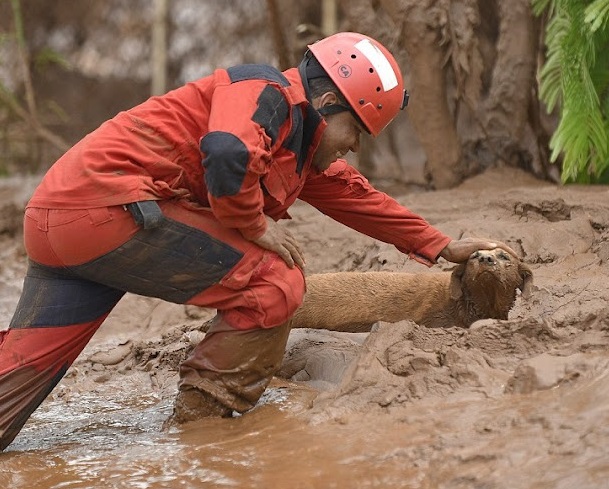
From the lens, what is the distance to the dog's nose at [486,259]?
409 centimetres

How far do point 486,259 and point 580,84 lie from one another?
2.59 meters

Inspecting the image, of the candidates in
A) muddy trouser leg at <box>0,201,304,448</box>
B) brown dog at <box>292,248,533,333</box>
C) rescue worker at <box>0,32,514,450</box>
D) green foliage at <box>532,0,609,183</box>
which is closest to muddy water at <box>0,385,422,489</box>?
rescue worker at <box>0,32,514,450</box>

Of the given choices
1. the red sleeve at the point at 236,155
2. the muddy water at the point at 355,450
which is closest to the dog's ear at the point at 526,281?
the muddy water at the point at 355,450

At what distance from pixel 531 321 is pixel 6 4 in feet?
33.3

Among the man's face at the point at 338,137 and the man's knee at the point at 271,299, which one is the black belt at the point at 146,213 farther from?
the man's face at the point at 338,137

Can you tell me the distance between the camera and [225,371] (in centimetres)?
368

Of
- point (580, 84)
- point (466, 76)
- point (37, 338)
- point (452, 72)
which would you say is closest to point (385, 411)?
point (37, 338)

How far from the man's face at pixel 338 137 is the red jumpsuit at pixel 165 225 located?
59mm

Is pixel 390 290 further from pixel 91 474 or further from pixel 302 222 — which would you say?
pixel 302 222

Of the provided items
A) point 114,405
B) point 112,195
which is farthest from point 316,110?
point 114,405

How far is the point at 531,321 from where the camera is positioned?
371cm

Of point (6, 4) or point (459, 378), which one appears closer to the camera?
point (459, 378)

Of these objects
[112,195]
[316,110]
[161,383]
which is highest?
[316,110]

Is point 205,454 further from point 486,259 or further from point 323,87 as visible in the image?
point 486,259
